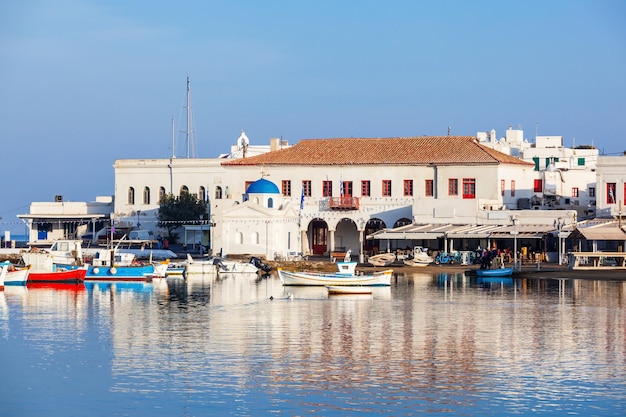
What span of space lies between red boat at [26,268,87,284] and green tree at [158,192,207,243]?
20.1 meters

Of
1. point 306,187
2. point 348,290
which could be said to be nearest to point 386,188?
point 306,187

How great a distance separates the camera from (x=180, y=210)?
8331cm

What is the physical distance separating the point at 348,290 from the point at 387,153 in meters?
24.8

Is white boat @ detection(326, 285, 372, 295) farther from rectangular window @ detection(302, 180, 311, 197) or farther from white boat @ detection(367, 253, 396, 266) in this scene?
rectangular window @ detection(302, 180, 311, 197)

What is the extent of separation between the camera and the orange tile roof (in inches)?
3007

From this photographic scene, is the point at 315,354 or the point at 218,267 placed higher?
the point at 218,267

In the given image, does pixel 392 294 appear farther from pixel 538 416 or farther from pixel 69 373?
pixel 538 416

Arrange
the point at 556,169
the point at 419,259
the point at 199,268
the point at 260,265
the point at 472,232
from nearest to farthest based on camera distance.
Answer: the point at 472,232, the point at 199,268, the point at 419,259, the point at 260,265, the point at 556,169

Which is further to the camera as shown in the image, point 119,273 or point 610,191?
point 610,191

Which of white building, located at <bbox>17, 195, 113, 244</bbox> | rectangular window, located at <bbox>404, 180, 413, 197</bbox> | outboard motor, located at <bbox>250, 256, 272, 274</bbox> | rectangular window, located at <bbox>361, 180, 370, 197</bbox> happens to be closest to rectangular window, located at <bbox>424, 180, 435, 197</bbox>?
rectangular window, located at <bbox>404, 180, 413, 197</bbox>

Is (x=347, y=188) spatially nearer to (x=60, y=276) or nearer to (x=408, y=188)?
(x=408, y=188)

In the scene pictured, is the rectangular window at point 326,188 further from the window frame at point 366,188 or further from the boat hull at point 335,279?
the boat hull at point 335,279

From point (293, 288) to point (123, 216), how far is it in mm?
31223

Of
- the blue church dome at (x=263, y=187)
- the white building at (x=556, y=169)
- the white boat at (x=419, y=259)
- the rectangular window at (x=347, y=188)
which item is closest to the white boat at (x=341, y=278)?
the white boat at (x=419, y=259)
